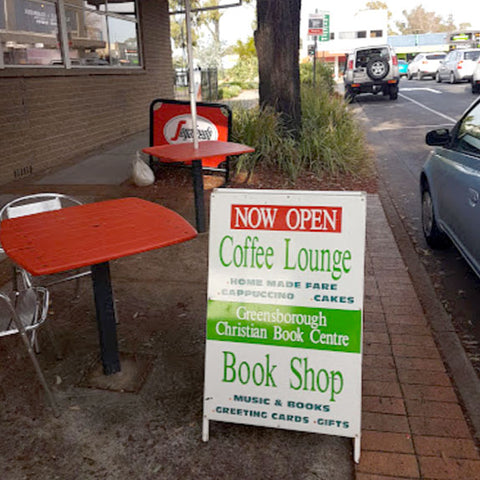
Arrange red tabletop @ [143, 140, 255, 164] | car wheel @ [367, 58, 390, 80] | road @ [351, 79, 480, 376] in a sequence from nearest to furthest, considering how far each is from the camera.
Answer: road @ [351, 79, 480, 376]
red tabletop @ [143, 140, 255, 164]
car wheel @ [367, 58, 390, 80]

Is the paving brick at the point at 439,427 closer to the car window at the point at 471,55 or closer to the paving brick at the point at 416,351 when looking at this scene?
the paving brick at the point at 416,351

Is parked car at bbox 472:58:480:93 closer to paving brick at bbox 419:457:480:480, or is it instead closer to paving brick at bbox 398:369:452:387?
paving brick at bbox 398:369:452:387

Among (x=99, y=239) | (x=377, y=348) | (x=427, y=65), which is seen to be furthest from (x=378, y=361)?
(x=427, y=65)

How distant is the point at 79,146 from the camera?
32.4 ft

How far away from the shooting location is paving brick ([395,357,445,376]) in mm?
3133

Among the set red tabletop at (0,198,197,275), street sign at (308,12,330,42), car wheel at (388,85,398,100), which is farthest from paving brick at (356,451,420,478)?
car wheel at (388,85,398,100)

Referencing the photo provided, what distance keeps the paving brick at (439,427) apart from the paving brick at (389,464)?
0.21m

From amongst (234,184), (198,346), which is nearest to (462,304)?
(198,346)

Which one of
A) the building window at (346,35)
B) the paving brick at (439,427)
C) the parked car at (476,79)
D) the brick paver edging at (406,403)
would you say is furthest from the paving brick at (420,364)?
the building window at (346,35)

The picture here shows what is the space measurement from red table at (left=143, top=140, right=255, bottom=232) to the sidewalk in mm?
1592

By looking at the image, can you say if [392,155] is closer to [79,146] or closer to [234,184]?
[234,184]

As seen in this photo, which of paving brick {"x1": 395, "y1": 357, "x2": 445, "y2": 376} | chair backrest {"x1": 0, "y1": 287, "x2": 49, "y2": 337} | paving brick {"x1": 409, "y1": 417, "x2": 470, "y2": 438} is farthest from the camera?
paving brick {"x1": 395, "y1": 357, "x2": 445, "y2": 376}

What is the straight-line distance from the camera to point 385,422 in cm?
266

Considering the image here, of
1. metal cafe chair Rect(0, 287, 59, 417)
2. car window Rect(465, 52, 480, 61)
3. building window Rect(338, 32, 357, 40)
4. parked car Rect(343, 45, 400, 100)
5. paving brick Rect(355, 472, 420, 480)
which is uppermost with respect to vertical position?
building window Rect(338, 32, 357, 40)
